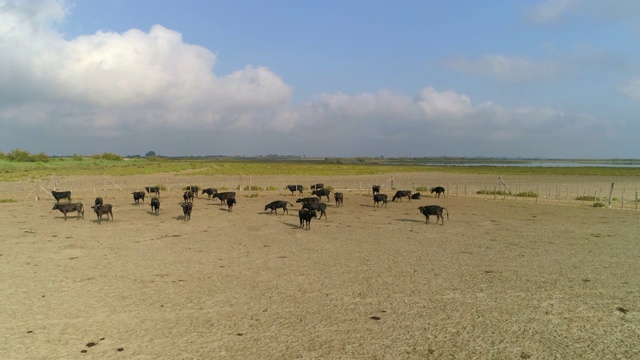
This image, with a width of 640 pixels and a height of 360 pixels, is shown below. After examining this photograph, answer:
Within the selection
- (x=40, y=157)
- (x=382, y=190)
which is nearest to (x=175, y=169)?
(x=40, y=157)

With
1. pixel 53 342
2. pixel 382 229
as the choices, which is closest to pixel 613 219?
pixel 382 229

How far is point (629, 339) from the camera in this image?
738 centimetres

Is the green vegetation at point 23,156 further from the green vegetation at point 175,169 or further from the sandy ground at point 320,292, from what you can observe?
the sandy ground at point 320,292

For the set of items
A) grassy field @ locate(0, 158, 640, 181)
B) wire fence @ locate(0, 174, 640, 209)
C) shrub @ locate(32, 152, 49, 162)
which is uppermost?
shrub @ locate(32, 152, 49, 162)

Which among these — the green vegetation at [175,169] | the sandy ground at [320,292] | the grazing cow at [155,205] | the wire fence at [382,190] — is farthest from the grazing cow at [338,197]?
the green vegetation at [175,169]

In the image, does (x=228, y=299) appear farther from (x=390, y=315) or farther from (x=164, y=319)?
(x=390, y=315)

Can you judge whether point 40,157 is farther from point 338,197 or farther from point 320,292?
point 320,292

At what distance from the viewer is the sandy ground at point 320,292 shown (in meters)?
7.25

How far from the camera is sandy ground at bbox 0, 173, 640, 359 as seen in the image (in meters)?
7.25


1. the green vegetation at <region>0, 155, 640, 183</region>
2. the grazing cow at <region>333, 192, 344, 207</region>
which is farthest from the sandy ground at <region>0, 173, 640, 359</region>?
the green vegetation at <region>0, 155, 640, 183</region>

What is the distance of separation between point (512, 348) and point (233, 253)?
390 inches

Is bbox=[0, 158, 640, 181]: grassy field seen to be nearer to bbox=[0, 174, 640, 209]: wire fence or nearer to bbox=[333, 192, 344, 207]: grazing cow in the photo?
bbox=[0, 174, 640, 209]: wire fence

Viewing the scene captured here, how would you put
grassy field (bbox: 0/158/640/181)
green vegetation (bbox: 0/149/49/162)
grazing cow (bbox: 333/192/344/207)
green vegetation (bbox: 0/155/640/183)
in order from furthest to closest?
green vegetation (bbox: 0/149/49/162) → green vegetation (bbox: 0/155/640/183) → grassy field (bbox: 0/158/640/181) → grazing cow (bbox: 333/192/344/207)

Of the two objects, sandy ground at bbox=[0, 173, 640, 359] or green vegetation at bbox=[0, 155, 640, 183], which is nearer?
sandy ground at bbox=[0, 173, 640, 359]
